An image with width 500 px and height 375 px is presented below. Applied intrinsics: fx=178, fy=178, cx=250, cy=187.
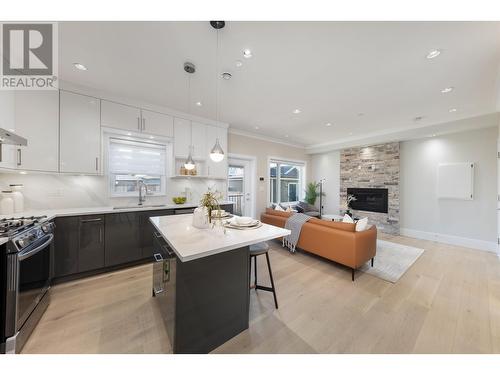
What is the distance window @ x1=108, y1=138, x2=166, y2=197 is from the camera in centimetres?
310

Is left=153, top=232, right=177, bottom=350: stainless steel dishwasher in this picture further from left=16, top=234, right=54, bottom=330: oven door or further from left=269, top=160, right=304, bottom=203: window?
left=269, top=160, right=304, bottom=203: window

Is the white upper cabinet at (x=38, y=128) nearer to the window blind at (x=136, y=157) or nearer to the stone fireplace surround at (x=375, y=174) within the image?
the window blind at (x=136, y=157)

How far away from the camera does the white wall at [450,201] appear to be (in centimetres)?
369

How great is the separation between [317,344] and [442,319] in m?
1.40

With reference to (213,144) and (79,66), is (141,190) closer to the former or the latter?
(213,144)

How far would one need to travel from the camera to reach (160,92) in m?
2.86

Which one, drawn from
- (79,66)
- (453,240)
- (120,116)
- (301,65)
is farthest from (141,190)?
(453,240)

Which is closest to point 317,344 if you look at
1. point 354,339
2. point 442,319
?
point 354,339

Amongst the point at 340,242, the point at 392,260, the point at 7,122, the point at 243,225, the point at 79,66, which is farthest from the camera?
the point at 392,260

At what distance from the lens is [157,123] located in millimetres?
3336

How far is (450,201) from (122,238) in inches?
266

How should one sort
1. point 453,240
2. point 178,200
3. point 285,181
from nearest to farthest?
point 178,200
point 453,240
point 285,181

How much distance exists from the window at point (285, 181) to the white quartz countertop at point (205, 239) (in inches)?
169

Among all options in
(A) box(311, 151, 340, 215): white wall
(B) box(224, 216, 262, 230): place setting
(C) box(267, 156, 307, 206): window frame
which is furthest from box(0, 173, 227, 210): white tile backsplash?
(A) box(311, 151, 340, 215): white wall
